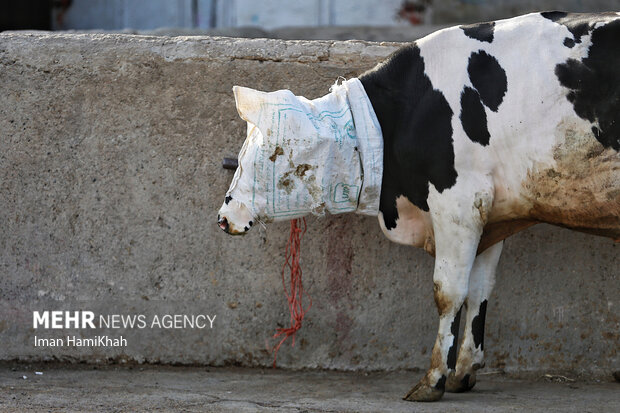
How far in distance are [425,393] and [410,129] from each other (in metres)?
0.99

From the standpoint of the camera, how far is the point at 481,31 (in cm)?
368

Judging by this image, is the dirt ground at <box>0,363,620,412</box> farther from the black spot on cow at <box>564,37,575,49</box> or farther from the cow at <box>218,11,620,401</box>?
the black spot on cow at <box>564,37,575,49</box>

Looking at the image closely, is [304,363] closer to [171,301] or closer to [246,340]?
[246,340]

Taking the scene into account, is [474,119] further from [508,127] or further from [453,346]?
[453,346]

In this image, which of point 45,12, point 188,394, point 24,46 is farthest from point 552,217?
point 45,12

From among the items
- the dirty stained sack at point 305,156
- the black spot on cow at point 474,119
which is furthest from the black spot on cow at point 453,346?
the black spot on cow at point 474,119

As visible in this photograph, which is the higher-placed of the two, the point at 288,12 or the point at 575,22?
the point at 288,12

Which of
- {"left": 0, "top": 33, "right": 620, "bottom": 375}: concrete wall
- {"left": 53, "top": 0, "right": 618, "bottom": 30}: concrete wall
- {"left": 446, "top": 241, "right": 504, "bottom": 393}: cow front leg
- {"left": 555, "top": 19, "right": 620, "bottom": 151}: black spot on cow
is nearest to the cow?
{"left": 555, "top": 19, "right": 620, "bottom": 151}: black spot on cow

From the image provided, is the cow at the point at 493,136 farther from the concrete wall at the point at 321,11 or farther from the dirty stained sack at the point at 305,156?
the concrete wall at the point at 321,11

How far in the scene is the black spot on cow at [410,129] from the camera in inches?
141

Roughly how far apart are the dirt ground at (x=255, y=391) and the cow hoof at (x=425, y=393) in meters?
0.03

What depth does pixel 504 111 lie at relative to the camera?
3545 millimetres

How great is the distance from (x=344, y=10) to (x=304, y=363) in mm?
5911

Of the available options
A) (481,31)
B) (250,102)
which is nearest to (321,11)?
(481,31)
